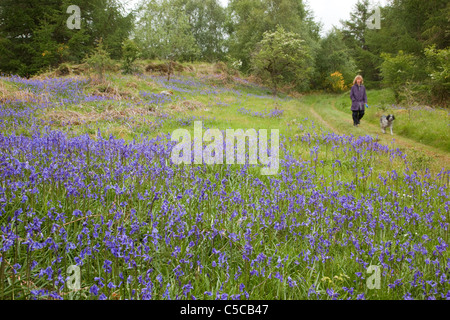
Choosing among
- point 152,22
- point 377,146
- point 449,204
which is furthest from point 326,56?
point 449,204

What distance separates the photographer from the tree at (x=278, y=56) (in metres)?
29.8

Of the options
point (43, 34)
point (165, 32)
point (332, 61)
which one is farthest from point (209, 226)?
point (332, 61)

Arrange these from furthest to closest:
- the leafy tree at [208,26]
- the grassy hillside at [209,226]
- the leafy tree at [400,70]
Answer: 1. the leafy tree at [208,26]
2. the leafy tree at [400,70]
3. the grassy hillside at [209,226]

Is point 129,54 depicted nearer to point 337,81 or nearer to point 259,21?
point 259,21

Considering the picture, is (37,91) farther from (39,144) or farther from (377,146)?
(377,146)

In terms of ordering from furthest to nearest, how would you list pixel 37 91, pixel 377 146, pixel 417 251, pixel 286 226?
1. pixel 37 91
2. pixel 377 146
3. pixel 286 226
4. pixel 417 251

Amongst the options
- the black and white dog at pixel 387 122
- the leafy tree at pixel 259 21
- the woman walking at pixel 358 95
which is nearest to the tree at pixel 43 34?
the woman walking at pixel 358 95

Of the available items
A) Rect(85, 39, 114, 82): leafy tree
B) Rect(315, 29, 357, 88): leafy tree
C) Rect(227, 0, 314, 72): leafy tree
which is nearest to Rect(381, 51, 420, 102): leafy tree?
Rect(227, 0, 314, 72): leafy tree

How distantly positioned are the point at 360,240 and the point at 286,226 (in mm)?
963

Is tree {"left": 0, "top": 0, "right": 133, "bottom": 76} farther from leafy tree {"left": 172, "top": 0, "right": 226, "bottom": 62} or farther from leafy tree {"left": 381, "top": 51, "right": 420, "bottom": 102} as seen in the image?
leafy tree {"left": 172, "top": 0, "right": 226, "bottom": 62}

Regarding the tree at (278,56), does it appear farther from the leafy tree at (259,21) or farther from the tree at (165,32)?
the tree at (165,32)

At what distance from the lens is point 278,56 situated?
30.2 metres
